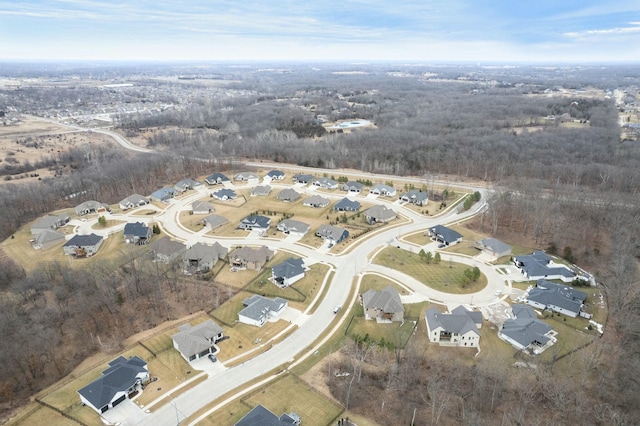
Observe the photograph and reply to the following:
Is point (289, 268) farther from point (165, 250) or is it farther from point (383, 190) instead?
point (383, 190)

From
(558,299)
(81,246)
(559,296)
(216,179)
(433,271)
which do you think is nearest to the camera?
(558,299)

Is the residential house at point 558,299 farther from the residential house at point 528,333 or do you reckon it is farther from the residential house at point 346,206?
the residential house at point 346,206

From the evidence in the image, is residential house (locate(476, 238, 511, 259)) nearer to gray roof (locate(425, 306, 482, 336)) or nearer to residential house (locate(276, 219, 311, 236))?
gray roof (locate(425, 306, 482, 336))

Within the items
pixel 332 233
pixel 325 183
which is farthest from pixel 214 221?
pixel 325 183

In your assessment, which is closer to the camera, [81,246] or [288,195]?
[81,246]

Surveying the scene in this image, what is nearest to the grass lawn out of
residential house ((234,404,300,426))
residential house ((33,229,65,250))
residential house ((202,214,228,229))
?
residential house ((234,404,300,426))

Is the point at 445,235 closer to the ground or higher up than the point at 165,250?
higher up

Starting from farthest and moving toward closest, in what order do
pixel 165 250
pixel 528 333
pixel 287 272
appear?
pixel 165 250 < pixel 287 272 < pixel 528 333

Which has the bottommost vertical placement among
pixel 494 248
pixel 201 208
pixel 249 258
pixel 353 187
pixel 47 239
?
pixel 47 239
